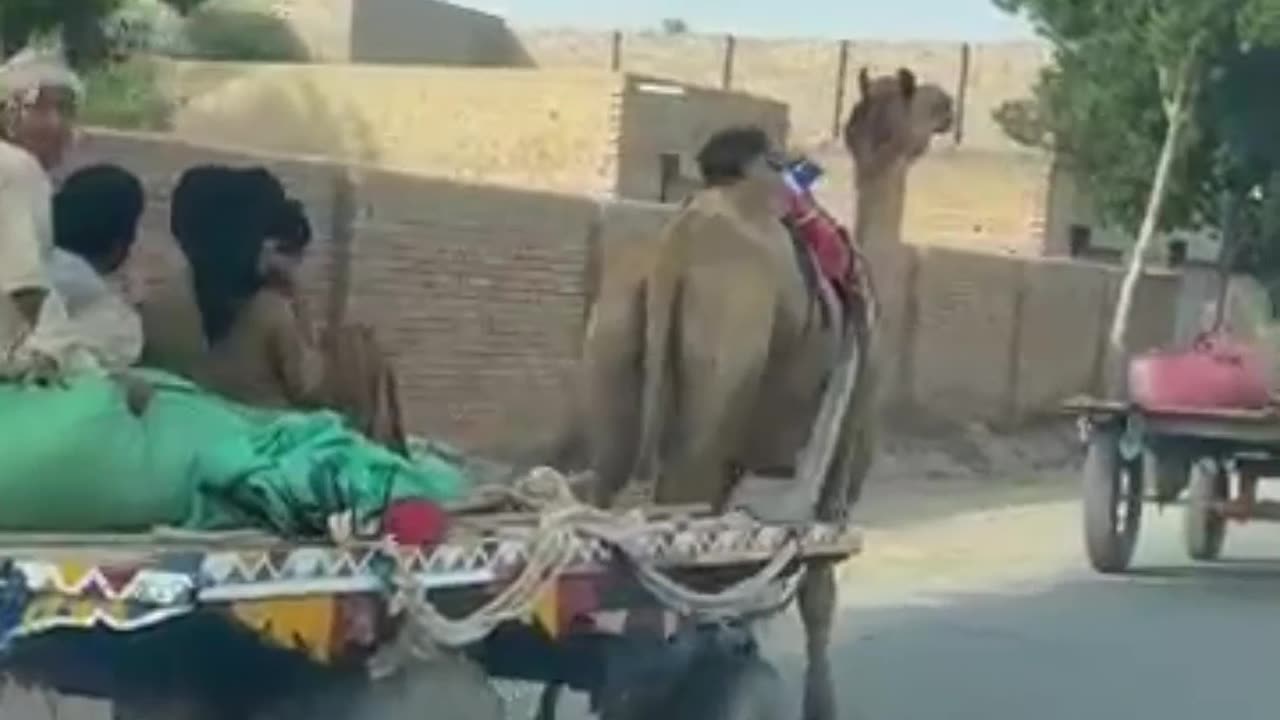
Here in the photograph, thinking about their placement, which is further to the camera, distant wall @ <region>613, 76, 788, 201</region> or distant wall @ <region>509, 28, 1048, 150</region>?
distant wall @ <region>509, 28, 1048, 150</region>

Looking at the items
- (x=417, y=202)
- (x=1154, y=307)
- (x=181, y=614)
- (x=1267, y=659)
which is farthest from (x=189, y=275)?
(x=1154, y=307)

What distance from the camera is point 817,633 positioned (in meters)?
8.66

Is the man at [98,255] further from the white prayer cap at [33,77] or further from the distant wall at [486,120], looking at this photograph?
the distant wall at [486,120]

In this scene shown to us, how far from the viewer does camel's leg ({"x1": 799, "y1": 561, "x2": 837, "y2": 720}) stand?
852cm

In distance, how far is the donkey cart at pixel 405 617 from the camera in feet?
18.5

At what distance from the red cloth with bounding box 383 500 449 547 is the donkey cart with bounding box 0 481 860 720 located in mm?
31

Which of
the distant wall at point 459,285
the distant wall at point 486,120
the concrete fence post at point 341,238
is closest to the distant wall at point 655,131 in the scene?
the distant wall at point 486,120

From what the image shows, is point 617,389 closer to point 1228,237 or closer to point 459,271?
point 459,271

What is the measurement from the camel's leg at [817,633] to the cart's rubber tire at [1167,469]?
9.28 m

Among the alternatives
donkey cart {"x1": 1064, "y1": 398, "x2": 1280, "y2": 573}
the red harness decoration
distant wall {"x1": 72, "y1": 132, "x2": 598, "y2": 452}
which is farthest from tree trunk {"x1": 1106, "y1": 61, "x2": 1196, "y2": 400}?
the red harness decoration

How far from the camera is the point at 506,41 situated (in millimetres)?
58312

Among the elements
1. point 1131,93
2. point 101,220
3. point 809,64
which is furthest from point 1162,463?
point 809,64

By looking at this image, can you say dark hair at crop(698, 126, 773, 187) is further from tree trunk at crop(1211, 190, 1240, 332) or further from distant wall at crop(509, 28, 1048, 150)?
distant wall at crop(509, 28, 1048, 150)

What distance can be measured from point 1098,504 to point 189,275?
11365 millimetres
